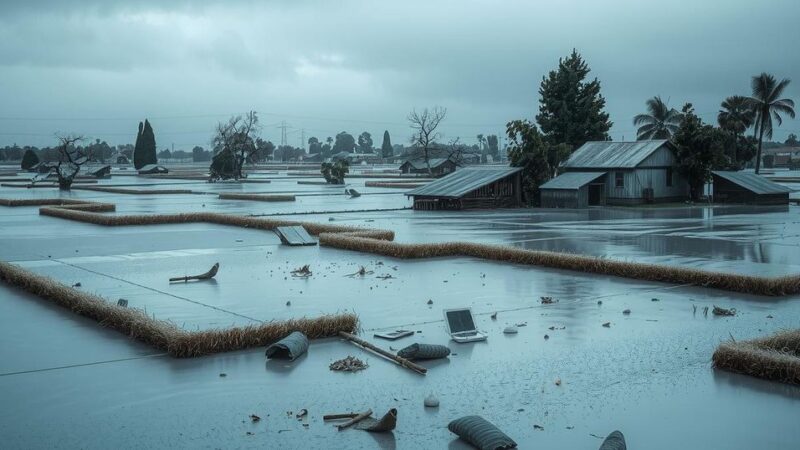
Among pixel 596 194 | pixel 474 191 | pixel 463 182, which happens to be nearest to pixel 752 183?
pixel 596 194

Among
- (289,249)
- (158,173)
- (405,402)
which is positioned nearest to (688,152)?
(289,249)

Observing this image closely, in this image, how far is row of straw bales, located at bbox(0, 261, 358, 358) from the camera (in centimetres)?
877

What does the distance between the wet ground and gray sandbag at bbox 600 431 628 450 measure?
0.69 ft

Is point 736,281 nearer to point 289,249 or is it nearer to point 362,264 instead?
point 362,264

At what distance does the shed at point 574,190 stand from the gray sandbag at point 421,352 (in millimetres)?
27095

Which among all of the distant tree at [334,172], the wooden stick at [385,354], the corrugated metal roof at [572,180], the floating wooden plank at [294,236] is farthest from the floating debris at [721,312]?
the distant tree at [334,172]

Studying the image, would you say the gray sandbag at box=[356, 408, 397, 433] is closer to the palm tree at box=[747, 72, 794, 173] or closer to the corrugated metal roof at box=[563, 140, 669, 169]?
the corrugated metal roof at box=[563, 140, 669, 169]

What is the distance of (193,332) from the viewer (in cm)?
897

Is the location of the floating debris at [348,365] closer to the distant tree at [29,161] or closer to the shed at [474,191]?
the shed at [474,191]

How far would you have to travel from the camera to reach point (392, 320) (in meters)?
10.6

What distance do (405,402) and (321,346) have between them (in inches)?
88.2

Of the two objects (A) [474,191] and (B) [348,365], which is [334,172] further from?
(B) [348,365]

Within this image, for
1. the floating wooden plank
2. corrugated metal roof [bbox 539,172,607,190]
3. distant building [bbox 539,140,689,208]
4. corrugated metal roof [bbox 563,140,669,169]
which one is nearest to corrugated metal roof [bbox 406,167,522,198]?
corrugated metal roof [bbox 539,172,607,190]

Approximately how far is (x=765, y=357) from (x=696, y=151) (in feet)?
104
